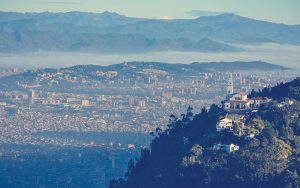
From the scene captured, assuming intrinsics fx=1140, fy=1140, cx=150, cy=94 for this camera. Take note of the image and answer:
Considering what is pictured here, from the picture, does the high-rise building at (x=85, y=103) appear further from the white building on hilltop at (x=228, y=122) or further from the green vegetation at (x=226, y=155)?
the white building on hilltop at (x=228, y=122)

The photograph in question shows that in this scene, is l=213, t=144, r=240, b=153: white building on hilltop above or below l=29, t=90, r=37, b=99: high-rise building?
above

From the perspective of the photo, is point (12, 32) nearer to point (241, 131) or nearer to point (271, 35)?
point (271, 35)

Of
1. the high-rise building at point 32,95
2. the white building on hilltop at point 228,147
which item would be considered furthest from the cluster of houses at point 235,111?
the high-rise building at point 32,95

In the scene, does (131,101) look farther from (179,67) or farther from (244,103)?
(244,103)

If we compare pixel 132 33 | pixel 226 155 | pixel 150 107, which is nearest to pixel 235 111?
pixel 226 155

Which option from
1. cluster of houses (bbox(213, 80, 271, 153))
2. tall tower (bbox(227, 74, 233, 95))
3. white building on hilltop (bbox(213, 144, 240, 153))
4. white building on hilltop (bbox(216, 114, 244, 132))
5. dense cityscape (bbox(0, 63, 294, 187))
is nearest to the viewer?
white building on hilltop (bbox(213, 144, 240, 153))

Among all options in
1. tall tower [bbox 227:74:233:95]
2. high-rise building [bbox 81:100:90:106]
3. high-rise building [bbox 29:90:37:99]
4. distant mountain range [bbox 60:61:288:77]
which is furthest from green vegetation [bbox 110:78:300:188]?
distant mountain range [bbox 60:61:288:77]

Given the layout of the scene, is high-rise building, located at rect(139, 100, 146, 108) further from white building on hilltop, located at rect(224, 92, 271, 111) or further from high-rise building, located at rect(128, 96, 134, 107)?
white building on hilltop, located at rect(224, 92, 271, 111)
